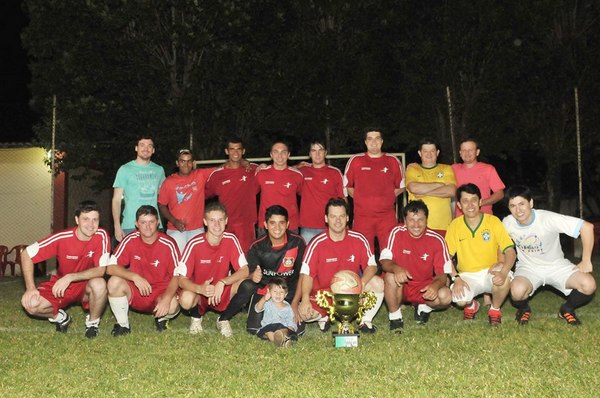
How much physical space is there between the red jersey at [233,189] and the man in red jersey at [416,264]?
6.96 feet

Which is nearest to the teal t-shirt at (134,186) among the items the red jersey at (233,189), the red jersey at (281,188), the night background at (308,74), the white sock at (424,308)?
the red jersey at (233,189)

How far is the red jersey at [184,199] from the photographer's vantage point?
8.11 metres

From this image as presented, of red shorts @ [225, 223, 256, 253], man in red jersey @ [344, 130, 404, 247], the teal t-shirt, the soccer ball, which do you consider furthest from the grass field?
red shorts @ [225, 223, 256, 253]

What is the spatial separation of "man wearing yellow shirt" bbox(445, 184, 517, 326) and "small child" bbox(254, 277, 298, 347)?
1538 mm

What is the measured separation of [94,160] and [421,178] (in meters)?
8.21

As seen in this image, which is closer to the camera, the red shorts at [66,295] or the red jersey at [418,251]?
the red shorts at [66,295]

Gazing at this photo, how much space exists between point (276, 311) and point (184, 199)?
7.90ft

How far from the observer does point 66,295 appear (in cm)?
671

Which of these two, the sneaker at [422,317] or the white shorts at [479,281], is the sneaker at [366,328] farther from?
the white shorts at [479,281]

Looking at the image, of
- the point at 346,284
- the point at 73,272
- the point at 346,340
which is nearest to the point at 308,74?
the point at 73,272

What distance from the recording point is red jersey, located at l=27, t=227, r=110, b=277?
21.7 feet

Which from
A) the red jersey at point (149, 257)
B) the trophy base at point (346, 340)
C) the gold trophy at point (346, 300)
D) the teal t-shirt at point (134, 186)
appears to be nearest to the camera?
the trophy base at point (346, 340)

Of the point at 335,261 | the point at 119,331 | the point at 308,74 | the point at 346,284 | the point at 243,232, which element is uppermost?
the point at 308,74

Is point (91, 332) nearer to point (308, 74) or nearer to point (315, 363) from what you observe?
point (315, 363)
